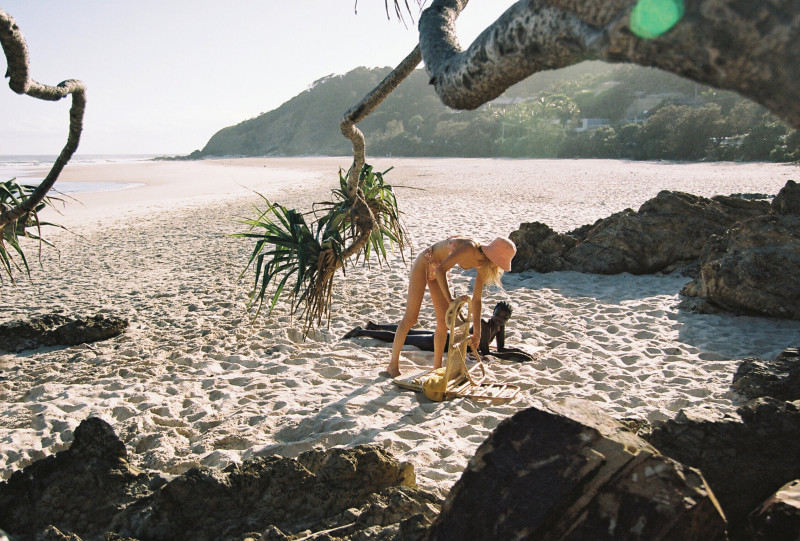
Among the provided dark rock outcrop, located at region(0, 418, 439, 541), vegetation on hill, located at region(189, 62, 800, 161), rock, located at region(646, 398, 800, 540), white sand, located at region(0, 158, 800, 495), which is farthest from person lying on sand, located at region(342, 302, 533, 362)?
vegetation on hill, located at region(189, 62, 800, 161)

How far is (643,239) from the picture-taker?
297 inches

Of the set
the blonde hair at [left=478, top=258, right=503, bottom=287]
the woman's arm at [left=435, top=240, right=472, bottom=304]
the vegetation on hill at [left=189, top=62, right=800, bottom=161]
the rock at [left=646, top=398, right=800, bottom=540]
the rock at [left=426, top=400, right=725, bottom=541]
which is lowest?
the rock at [left=646, top=398, right=800, bottom=540]

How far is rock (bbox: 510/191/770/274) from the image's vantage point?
7.54 metres

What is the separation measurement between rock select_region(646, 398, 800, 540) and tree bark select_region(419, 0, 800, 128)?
Answer: 5.33 ft

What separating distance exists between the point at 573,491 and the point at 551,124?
47.1m

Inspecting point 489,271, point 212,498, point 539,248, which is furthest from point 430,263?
point 539,248

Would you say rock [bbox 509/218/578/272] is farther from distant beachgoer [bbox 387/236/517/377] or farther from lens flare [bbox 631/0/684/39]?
lens flare [bbox 631/0/684/39]

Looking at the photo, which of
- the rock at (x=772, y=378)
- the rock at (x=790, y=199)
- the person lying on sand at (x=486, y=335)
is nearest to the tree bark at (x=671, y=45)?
the rock at (x=772, y=378)

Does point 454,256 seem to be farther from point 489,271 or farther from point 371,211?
point 371,211

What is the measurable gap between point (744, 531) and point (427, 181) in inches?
808

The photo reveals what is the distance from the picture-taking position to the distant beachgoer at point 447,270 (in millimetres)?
4035

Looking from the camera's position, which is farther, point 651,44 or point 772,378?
point 772,378

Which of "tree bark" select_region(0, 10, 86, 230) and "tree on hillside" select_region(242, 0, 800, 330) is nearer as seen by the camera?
"tree on hillside" select_region(242, 0, 800, 330)

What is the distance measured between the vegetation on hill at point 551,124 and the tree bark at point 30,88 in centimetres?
2536
